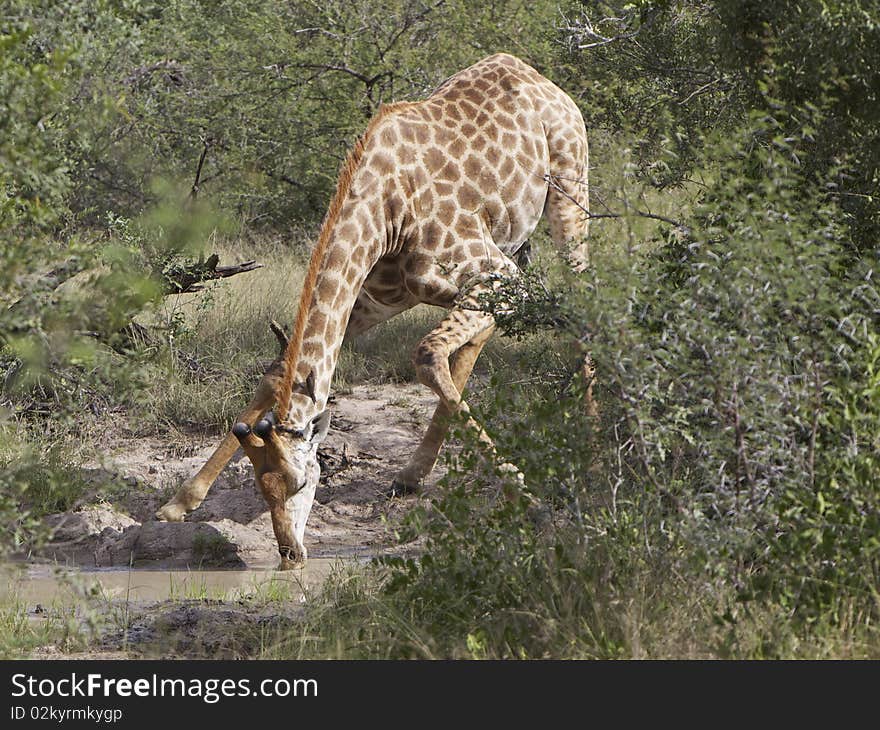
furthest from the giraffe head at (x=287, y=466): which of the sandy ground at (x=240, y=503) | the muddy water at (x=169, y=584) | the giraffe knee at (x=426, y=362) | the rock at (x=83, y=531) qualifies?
the rock at (x=83, y=531)

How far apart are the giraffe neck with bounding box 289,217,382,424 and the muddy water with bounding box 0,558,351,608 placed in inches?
31.9

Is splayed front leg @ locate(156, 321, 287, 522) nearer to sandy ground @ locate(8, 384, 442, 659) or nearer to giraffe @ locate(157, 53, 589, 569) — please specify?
giraffe @ locate(157, 53, 589, 569)

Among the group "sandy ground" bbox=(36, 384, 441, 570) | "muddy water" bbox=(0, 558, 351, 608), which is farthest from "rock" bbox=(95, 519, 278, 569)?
"muddy water" bbox=(0, 558, 351, 608)

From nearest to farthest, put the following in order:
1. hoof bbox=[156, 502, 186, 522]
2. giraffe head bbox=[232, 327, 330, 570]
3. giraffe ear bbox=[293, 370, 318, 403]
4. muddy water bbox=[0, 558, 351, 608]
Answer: muddy water bbox=[0, 558, 351, 608], giraffe head bbox=[232, 327, 330, 570], giraffe ear bbox=[293, 370, 318, 403], hoof bbox=[156, 502, 186, 522]

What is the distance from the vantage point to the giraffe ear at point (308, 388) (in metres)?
6.61

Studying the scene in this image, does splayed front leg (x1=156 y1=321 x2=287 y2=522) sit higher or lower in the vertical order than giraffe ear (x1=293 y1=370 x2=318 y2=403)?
lower

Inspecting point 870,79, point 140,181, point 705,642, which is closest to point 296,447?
point 705,642

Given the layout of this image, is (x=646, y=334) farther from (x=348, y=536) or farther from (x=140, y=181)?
(x=140, y=181)

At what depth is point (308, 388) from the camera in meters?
6.63

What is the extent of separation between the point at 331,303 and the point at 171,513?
1.66 m

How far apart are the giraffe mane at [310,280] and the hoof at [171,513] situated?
1.23 metres

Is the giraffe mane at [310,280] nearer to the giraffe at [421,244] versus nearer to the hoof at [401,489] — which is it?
the giraffe at [421,244]

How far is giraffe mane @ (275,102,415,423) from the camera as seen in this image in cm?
651

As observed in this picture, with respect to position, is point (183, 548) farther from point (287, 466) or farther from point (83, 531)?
point (287, 466)
